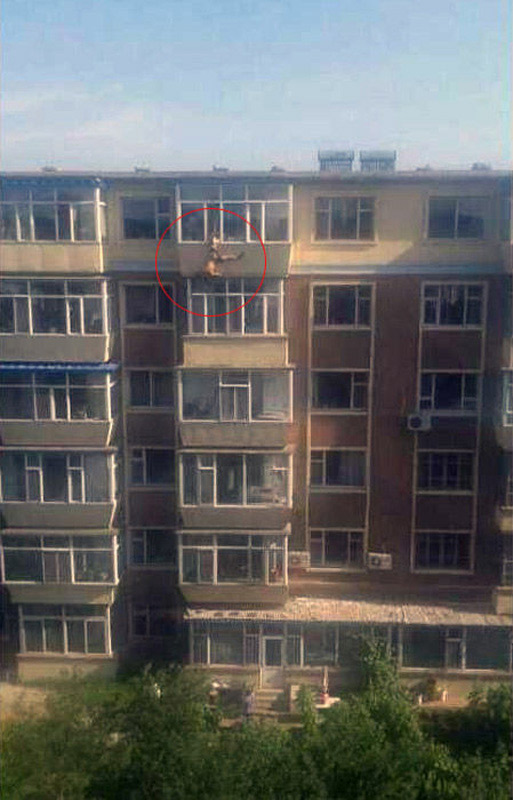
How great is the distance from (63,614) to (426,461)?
2305mm

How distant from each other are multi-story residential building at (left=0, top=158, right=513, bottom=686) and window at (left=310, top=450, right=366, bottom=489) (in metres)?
0.01

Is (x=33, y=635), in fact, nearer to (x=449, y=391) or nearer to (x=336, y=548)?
(x=336, y=548)

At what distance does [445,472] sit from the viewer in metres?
4.09

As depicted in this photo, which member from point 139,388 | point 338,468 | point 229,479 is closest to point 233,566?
point 229,479

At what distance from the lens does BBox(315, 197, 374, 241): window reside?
3863mm

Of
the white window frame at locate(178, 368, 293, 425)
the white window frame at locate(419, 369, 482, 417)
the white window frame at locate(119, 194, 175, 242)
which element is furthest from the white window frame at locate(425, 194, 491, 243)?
the white window frame at locate(119, 194, 175, 242)

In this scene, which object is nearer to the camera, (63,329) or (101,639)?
(63,329)

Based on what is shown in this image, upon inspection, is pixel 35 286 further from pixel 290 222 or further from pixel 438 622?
pixel 438 622

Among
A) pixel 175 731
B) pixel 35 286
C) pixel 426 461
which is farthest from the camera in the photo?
pixel 426 461

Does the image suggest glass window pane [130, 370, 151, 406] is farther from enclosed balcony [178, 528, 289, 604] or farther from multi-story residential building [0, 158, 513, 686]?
enclosed balcony [178, 528, 289, 604]

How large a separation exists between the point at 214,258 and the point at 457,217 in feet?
4.33

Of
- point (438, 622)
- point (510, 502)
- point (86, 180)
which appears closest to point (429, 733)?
point (438, 622)

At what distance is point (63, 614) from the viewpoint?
4238 millimetres

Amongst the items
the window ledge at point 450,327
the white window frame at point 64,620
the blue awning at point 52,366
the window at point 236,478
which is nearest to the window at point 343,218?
the window ledge at point 450,327
